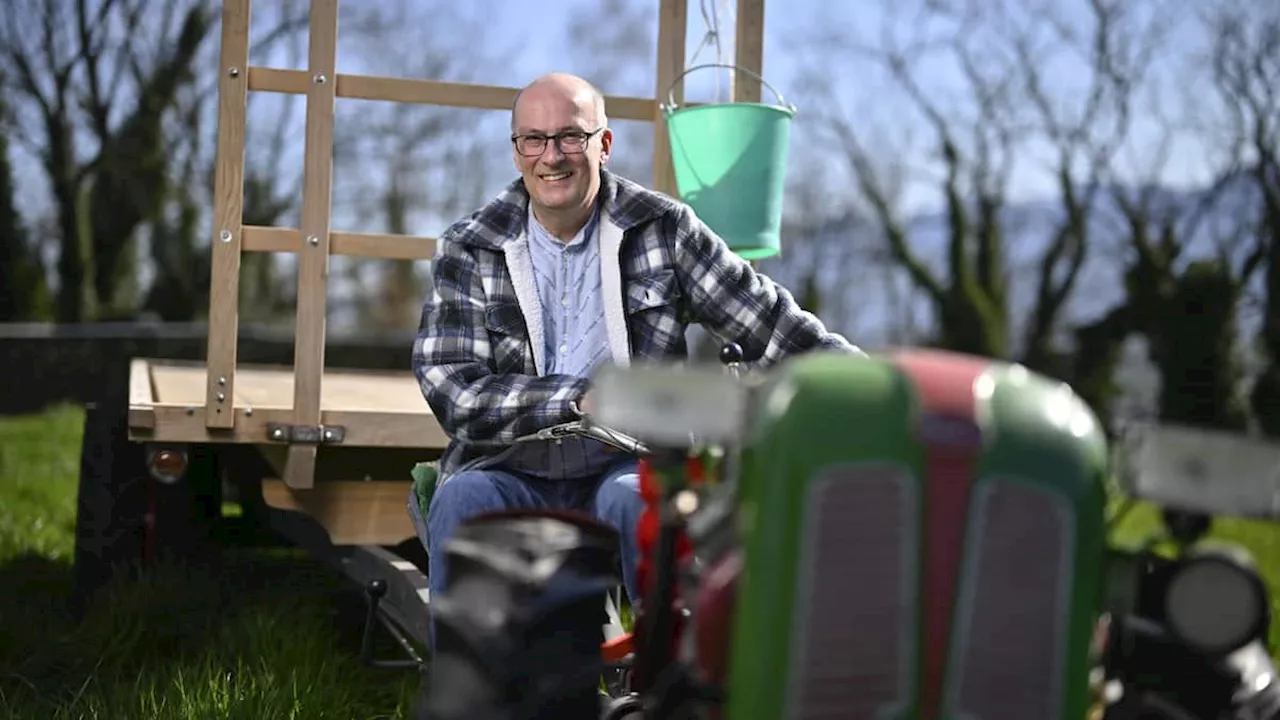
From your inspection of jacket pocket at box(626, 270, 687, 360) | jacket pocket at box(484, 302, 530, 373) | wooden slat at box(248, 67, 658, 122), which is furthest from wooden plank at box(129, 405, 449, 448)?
jacket pocket at box(626, 270, 687, 360)

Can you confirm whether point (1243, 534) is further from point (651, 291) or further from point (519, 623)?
point (519, 623)

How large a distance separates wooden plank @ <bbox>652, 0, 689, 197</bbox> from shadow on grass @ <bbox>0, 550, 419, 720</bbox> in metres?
1.50

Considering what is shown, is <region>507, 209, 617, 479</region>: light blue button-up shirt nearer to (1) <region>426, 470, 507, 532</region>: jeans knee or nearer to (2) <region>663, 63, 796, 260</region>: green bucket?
(1) <region>426, 470, 507, 532</region>: jeans knee

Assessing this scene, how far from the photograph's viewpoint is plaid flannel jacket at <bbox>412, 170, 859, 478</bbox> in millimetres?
2779

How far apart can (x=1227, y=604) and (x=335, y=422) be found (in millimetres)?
2438

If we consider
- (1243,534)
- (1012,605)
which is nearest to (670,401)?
(1012,605)

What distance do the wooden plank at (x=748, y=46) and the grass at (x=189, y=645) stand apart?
6.02 feet

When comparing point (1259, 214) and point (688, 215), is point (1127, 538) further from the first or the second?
point (1259, 214)

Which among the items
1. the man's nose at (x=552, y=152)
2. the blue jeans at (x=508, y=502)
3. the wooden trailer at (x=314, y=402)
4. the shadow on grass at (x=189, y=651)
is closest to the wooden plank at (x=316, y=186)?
the wooden trailer at (x=314, y=402)

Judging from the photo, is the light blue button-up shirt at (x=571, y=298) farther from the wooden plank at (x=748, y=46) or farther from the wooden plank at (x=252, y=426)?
the wooden plank at (x=748, y=46)

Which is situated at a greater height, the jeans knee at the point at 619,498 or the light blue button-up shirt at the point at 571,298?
the light blue button-up shirt at the point at 571,298

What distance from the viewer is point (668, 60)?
13.1 ft

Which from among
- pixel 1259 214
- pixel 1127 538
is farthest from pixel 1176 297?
pixel 1127 538

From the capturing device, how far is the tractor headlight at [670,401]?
5.33 ft
